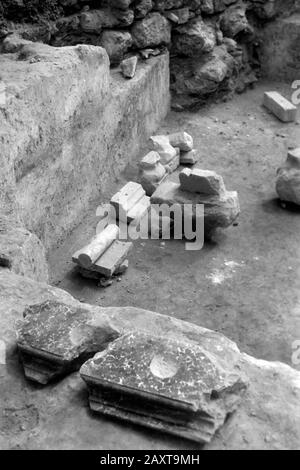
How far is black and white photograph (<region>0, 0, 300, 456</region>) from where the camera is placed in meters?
2.47

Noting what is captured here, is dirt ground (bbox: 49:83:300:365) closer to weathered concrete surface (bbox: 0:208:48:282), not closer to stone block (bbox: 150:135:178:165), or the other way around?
stone block (bbox: 150:135:178:165)

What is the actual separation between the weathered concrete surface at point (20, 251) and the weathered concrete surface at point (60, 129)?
0.67 meters

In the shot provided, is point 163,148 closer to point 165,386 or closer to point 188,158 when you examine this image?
point 188,158

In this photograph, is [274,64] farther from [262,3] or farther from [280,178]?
[280,178]

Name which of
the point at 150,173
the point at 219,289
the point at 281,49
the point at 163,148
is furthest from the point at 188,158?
the point at 281,49

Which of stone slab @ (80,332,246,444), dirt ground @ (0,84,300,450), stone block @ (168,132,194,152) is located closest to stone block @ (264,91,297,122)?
dirt ground @ (0,84,300,450)

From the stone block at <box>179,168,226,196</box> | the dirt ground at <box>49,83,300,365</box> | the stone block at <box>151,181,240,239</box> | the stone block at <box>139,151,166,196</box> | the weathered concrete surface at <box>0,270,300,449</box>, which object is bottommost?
the dirt ground at <box>49,83,300,365</box>

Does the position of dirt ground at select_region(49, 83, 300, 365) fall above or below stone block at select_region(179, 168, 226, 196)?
below

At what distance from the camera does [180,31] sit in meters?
8.44

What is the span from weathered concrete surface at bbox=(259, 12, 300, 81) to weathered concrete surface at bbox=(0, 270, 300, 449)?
25.5 feet

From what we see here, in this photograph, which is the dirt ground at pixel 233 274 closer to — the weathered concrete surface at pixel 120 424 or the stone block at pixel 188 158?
the stone block at pixel 188 158

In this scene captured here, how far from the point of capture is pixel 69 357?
8.72 feet

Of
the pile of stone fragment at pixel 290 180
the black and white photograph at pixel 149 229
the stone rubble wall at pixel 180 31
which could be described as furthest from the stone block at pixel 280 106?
the pile of stone fragment at pixel 290 180
